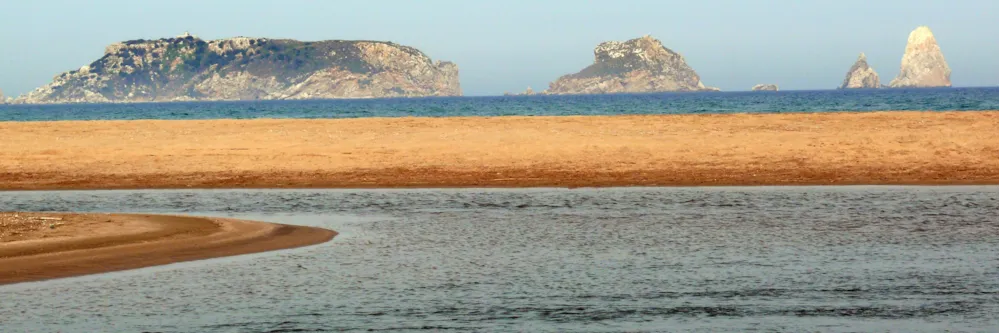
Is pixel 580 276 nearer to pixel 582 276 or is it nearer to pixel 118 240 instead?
pixel 582 276

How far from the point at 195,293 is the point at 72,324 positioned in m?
2.01

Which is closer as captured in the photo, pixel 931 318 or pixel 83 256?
pixel 931 318

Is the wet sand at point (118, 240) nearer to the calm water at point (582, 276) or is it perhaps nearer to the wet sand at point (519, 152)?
the calm water at point (582, 276)

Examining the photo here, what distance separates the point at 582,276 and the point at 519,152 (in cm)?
2127

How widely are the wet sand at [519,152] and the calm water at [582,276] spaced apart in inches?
274

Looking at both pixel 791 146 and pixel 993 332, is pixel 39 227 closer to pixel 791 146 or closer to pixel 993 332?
pixel 993 332

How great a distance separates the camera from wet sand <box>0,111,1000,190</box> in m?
31.2

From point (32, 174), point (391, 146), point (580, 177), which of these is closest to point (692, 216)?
point (580, 177)

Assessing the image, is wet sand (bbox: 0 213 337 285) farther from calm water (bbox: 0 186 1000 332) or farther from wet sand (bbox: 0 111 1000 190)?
wet sand (bbox: 0 111 1000 190)

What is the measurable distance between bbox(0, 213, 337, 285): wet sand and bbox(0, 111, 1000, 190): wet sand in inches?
393

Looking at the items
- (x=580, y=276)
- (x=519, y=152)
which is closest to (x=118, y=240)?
(x=580, y=276)

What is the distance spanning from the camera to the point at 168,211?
24203mm

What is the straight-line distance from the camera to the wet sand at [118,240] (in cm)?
1611

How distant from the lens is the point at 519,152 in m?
36.1
